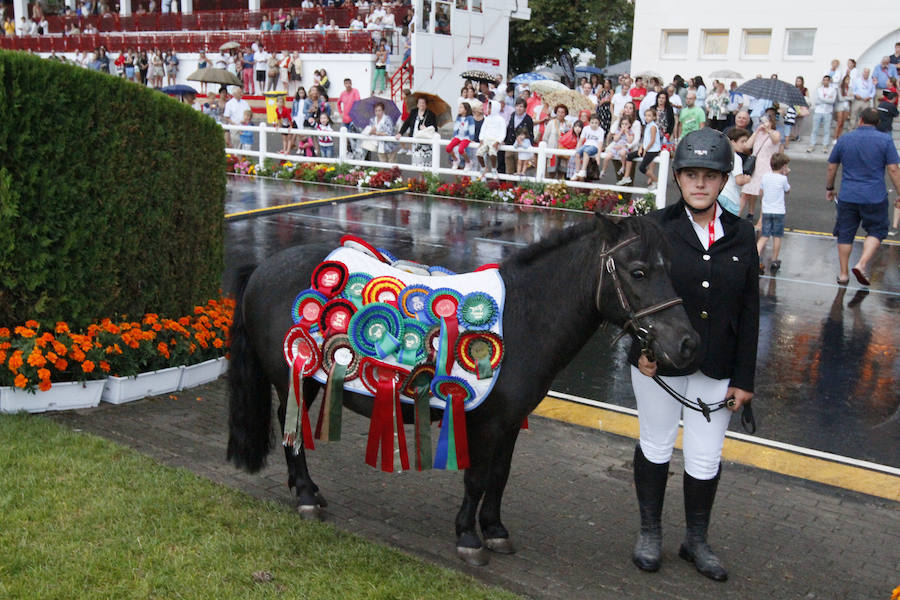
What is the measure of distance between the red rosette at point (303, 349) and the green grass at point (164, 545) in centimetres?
A: 84

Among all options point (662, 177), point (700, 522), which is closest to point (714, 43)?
point (662, 177)

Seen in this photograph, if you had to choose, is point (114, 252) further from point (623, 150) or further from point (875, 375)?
point (623, 150)

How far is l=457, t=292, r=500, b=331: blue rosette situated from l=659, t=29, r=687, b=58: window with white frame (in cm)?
3218

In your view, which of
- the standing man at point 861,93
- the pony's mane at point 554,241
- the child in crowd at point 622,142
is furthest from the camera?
the standing man at point 861,93

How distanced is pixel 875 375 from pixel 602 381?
250 cm

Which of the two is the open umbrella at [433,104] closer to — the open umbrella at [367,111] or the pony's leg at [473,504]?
the open umbrella at [367,111]

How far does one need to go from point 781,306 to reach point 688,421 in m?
6.43

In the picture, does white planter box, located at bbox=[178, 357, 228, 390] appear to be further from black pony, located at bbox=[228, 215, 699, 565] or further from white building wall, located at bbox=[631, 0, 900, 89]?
white building wall, located at bbox=[631, 0, 900, 89]

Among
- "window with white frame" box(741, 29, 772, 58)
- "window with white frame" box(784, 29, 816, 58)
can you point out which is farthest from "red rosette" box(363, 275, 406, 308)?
"window with white frame" box(741, 29, 772, 58)

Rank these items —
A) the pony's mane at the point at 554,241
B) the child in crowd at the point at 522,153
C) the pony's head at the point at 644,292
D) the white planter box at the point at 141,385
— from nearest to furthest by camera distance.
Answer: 1. the pony's head at the point at 644,292
2. the pony's mane at the point at 554,241
3. the white planter box at the point at 141,385
4. the child in crowd at the point at 522,153

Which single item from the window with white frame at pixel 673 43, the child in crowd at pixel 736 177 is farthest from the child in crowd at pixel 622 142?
the window with white frame at pixel 673 43

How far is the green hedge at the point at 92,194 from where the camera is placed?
18.5ft

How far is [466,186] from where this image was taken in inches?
728

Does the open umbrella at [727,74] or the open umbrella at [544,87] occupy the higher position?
the open umbrella at [727,74]
